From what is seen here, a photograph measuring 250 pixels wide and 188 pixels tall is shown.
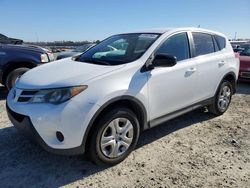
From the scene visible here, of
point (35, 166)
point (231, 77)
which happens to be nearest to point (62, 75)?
point (35, 166)

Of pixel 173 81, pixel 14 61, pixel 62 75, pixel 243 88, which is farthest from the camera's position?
pixel 243 88

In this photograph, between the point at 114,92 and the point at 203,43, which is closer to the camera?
the point at 114,92

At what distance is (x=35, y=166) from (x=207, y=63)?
3168 millimetres

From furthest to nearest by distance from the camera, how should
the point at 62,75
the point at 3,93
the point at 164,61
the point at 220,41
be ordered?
the point at 3,93 → the point at 220,41 → the point at 164,61 → the point at 62,75

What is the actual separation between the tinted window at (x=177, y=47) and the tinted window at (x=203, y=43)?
27 cm

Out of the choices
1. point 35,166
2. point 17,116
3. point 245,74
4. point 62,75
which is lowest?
point 35,166

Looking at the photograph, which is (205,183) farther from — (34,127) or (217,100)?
(217,100)

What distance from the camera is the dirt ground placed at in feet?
9.61

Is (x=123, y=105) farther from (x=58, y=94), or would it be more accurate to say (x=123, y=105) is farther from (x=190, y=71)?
(x=190, y=71)

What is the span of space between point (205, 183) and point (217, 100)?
2360 mm

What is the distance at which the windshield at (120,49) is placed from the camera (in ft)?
11.5

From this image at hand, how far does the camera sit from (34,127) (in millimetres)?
2785

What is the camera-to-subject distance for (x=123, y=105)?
3.25 m

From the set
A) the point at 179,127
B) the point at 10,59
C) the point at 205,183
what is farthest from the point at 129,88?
the point at 10,59
